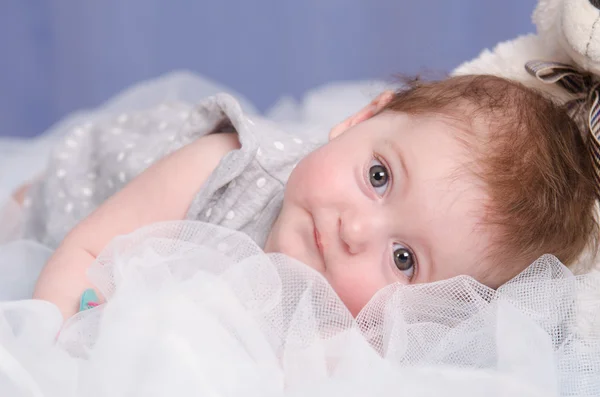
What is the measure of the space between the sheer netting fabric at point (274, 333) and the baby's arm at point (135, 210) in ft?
→ 0.55

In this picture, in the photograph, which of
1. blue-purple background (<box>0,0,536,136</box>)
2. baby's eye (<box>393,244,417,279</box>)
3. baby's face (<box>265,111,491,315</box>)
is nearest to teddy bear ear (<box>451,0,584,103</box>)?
baby's face (<box>265,111,491,315</box>)

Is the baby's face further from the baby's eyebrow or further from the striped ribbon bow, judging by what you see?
the striped ribbon bow

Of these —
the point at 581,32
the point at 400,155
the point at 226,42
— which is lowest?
the point at 226,42

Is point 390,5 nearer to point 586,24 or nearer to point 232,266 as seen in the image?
point 586,24

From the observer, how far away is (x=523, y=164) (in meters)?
1.13

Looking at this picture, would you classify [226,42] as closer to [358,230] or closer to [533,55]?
[533,55]

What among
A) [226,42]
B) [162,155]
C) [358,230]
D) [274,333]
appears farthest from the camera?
[226,42]

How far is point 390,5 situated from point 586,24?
1614 millimetres

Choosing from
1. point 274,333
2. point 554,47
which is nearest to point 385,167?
point 274,333

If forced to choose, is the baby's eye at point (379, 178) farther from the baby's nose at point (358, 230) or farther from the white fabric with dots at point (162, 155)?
the white fabric with dots at point (162, 155)

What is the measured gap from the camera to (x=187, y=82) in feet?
6.75

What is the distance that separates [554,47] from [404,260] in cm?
50

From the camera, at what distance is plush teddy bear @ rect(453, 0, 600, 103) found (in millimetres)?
1198

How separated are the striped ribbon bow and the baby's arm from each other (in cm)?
50
